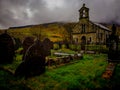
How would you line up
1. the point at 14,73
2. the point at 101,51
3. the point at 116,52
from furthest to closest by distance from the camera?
the point at 101,51 < the point at 116,52 < the point at 14,73

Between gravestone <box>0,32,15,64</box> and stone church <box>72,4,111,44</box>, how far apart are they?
28.8 metres

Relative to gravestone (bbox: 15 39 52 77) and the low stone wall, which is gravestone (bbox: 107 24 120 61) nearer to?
the low stone wall

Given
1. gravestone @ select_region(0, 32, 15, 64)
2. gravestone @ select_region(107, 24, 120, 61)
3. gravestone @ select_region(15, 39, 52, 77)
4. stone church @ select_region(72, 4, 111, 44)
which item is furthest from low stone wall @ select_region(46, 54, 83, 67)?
stone church @ select_region(72, 4, 111, 44)

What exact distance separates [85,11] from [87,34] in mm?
6210

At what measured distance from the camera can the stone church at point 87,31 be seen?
39688 mm

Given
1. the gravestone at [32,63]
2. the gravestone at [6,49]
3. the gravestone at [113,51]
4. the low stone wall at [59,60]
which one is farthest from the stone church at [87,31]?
the gravestone at [32,63]

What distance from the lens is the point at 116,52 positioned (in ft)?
42.8

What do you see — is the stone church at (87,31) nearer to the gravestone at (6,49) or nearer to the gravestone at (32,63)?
the gravestone at (6,49)

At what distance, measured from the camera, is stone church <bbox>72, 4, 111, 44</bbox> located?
39688 mm

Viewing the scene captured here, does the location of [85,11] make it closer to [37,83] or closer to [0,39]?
[0,39]

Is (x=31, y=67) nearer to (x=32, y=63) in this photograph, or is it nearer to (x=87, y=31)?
(x=32, y=63)

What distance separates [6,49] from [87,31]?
32.3m

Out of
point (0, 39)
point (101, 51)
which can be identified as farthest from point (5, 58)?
point (101, 51)

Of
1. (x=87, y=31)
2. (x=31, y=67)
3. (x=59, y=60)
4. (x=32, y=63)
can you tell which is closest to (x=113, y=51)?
(x=59, y=60)
